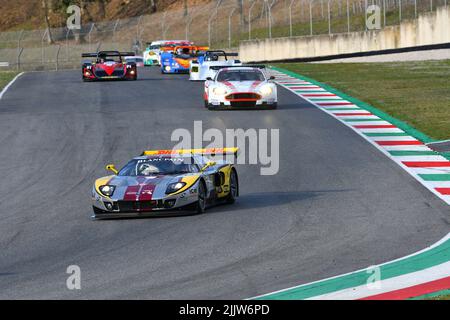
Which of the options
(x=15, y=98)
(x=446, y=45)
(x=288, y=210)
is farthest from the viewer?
(x=446, y=45)

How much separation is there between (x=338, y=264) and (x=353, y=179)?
758cm

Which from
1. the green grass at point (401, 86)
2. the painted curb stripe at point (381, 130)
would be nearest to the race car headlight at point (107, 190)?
the painted curb stripe at point (381, 130)

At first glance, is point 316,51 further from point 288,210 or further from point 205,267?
point 205,267

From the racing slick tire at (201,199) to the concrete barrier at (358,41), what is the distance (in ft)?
110

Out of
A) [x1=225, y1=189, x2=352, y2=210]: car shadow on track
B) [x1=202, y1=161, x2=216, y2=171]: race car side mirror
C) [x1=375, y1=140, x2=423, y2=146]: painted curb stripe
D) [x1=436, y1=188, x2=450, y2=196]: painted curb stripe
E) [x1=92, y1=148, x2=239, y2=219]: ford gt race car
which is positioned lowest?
[x1=436, y1=188, x2=450, y2=196]: painted curb stripe

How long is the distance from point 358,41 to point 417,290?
43417 millimetres

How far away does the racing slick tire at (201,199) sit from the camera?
1723 centimetres

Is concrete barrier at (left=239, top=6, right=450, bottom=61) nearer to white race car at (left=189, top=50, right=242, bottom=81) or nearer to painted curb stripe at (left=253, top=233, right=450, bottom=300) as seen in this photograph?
white race car at (left=189, top=50, right=242, bottom=81)

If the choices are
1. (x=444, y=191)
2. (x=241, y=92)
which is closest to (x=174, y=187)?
(x=444, y=191)

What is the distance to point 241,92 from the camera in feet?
105

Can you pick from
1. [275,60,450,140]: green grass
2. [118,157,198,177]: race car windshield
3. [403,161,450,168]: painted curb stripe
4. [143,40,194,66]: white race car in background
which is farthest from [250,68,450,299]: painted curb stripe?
[143,40,194,66]: white race car in background

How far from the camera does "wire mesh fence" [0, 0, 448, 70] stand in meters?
55.5

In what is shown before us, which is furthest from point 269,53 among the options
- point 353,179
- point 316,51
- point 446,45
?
point 353,179
